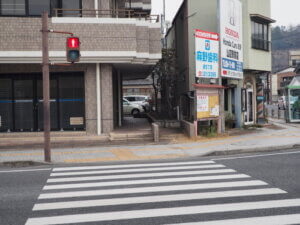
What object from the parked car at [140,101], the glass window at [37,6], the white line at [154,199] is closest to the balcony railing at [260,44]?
the parked car at [140,101]

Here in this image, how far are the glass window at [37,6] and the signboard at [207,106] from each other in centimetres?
794

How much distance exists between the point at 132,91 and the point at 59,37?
1676 inches

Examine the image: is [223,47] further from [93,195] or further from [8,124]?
[93,195]

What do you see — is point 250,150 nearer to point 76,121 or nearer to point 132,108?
point 76,121

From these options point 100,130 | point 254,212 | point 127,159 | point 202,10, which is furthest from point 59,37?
point 254,212

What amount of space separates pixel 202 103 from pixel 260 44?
811 centimetres

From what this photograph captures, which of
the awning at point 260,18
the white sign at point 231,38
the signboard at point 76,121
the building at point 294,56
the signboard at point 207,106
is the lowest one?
the signboard at point 76,121

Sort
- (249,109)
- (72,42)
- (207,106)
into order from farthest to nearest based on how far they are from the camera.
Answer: (249,109) < (207,106) < (72,42)

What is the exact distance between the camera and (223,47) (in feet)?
59.9

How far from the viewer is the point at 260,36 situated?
22859mm

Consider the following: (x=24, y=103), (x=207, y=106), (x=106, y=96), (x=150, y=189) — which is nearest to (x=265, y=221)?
(x=150, y=189)

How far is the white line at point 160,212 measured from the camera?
575cm

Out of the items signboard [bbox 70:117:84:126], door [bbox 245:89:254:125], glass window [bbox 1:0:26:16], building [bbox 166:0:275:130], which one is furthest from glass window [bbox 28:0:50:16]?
door [bbox 245:89:254:125]

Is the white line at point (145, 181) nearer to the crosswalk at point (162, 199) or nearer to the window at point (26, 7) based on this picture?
the crosswalk at point (162, 199)
